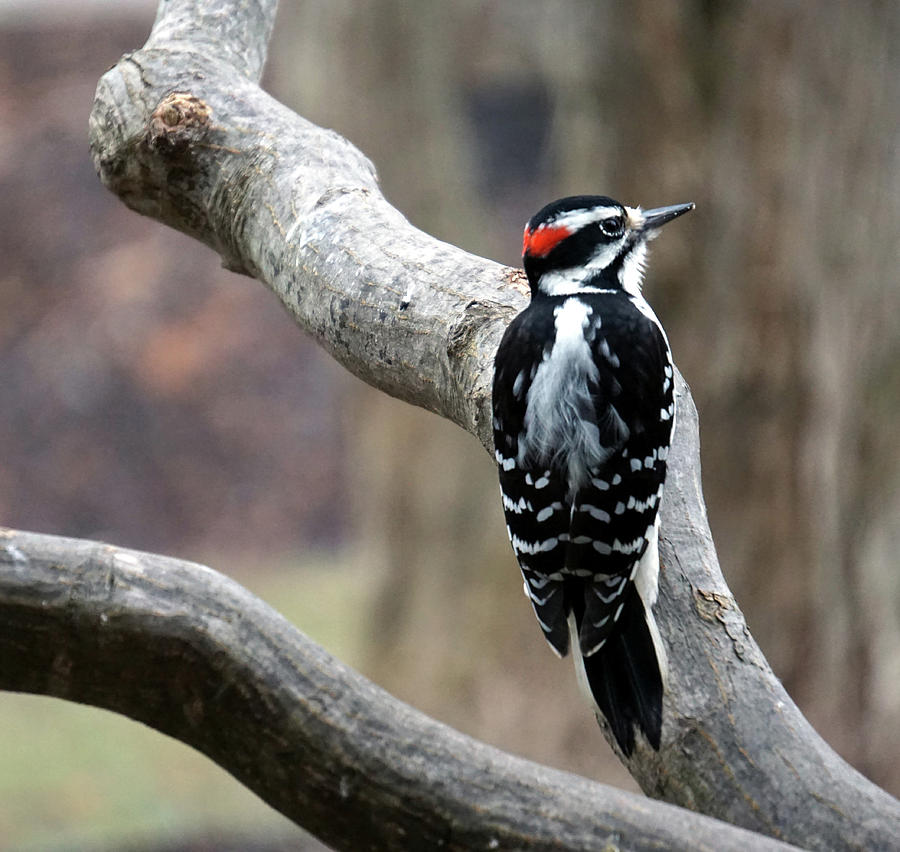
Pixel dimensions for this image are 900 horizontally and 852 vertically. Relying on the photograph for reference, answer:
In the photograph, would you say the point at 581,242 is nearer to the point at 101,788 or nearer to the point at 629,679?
the point at 629,679

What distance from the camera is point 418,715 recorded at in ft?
6.88

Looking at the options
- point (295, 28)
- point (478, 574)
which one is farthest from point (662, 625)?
point (295, 28)

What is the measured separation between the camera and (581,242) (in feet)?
10.1

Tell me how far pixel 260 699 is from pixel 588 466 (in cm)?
94

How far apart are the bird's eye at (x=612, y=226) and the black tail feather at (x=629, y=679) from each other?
39.1 inches

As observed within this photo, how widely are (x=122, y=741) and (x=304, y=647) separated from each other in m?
6.58

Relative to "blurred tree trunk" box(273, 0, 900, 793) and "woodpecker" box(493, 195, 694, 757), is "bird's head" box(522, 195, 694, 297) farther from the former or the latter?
"blurred tree trunk" box(273, 0, 900, 793)

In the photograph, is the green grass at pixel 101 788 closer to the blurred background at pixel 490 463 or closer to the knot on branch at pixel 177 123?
the blurred background at pixel 490 463

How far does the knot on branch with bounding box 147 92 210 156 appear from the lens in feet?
9.77

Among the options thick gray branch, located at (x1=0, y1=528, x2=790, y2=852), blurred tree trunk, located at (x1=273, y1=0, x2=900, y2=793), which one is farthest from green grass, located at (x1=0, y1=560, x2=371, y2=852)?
thick gray branch, located at (x1=0, y1=528, x2=790, y2=852)

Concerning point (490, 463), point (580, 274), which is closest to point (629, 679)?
point (580, 274)

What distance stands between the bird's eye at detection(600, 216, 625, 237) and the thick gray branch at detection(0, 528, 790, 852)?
141 centimetres

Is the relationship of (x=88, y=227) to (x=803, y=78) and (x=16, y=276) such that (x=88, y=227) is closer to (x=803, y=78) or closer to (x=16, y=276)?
(x=16, y=276)

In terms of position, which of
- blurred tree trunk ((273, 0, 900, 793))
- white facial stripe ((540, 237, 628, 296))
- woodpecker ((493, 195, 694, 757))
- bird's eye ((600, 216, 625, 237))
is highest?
blurred tree trunk ((273, 0, 900, 793))
